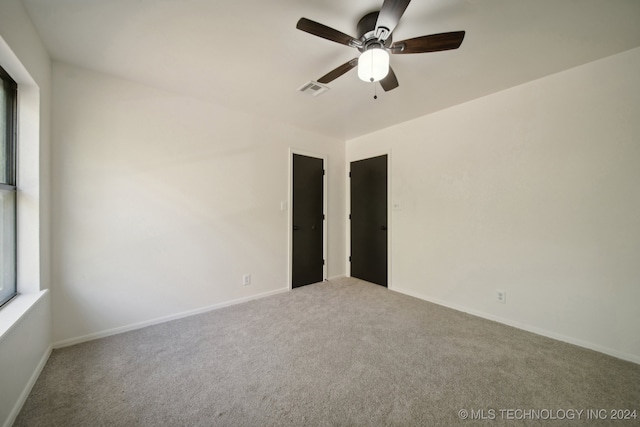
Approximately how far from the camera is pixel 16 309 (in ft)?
5.05

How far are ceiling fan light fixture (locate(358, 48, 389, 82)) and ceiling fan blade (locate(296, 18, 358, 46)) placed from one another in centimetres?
14

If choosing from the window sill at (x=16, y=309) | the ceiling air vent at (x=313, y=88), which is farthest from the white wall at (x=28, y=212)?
the ceiling air vent at (x=313, y=88)

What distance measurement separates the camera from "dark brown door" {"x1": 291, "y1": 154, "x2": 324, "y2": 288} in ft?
12.1

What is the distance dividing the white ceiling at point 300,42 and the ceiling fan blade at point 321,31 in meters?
0.19

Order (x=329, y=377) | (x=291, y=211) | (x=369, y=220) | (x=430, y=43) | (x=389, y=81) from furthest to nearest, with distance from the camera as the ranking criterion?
1. (x=369, y=220)
2. (x=291, y=211)
3. (x=389, y=81)
4. (x=329, y=377)
5. (x=430, y=43)

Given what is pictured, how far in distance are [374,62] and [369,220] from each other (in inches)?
107

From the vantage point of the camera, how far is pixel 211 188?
2.87 metres

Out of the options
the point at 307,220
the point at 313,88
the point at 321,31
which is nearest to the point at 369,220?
the point at 307,220

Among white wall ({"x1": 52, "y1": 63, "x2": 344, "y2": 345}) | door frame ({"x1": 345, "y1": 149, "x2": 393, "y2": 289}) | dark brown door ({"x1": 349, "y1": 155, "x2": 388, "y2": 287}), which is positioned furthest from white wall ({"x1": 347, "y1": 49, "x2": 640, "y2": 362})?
white wall ({"x1": 52, "y1": 63, "x2": 344, "y2": 345})

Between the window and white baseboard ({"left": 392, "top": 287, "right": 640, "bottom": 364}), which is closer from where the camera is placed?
the window

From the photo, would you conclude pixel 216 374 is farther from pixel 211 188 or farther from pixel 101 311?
pixel 211 188

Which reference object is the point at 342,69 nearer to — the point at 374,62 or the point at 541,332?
the point at 374,62

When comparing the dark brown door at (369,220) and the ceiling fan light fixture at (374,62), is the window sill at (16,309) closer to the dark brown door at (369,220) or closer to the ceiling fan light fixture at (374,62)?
the ceiling fan light fixture at (374,62)

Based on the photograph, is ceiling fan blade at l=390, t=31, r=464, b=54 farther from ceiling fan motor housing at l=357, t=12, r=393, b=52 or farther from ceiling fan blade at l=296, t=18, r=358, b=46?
ceiling fan blade at l=296, t=18, r=358, b=46
